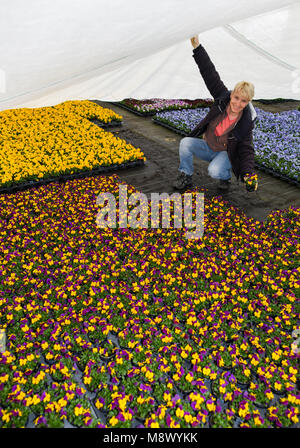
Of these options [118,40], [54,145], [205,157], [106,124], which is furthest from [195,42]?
[106,124]

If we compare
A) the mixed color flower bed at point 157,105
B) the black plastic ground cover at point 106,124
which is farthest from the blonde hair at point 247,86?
the mixed color flower bed at point 157,105

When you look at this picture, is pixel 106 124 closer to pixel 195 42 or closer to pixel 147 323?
pixel 147 323

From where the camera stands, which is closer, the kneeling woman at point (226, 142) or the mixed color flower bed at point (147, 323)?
the mixed color flower bed at point (147, 323)

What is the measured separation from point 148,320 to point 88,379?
0.99 meters

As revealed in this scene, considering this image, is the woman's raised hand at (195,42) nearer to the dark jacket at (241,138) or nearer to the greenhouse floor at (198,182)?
the dark jacket at (241,138)

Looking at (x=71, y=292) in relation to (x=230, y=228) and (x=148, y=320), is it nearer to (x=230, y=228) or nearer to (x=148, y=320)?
(x=148, y=320)

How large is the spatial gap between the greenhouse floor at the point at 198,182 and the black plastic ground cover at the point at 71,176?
0.16 meters

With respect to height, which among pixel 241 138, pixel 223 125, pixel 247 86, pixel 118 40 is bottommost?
pixel 241 138

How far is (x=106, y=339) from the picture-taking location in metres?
3.59

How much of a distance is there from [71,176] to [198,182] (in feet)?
9.73

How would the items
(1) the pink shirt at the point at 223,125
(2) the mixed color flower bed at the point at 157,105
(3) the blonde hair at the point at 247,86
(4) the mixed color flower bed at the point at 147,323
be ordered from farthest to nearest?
(2) the mixed color flower bed at the point at 157,105 → (1) the pink shirt at the point at 223,125 → (4) the mixed color flower bed at the point at 147,323 → (3) the blonde hair at the point at 247,86

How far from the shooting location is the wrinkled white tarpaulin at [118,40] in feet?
1.77

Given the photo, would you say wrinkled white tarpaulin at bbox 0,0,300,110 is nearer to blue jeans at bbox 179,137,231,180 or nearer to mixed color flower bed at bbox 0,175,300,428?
mixed color flower bed at bbox 0,175,300,428

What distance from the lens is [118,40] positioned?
661 mm
